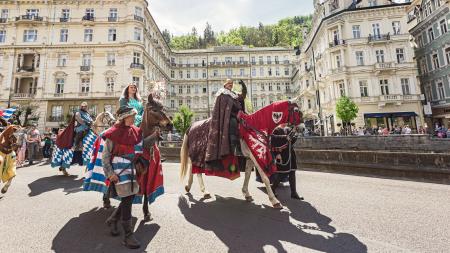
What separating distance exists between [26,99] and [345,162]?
43.0 meters

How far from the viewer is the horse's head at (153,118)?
3.80 metres

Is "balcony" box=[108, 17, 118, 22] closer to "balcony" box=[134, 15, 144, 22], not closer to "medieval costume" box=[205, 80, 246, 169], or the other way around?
"balcony" box=[134, 15, 144, 22]

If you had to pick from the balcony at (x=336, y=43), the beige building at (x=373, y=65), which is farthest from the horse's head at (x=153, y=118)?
the balcony at (x=336, y=43)

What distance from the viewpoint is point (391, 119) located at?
29.3 m

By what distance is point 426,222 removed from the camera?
12.7ft

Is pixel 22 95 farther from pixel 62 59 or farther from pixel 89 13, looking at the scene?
pixel 89 13

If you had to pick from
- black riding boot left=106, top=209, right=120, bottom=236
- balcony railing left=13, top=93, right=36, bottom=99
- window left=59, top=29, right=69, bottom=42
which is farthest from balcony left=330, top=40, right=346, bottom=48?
balcony railing left=13, top=93, right=36, bottom=99

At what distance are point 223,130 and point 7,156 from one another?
6.34m

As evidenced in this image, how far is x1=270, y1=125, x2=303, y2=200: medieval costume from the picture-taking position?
5586 mm

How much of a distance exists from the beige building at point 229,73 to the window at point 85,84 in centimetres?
2345

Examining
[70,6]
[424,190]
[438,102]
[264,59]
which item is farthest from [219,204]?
[264,59]

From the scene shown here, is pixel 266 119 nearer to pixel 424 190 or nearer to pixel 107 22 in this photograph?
pixel 424 190

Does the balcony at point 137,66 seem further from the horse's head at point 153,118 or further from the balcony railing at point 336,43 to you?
the horse's head at point 153,118

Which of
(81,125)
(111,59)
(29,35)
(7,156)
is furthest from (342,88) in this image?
(29,35)
